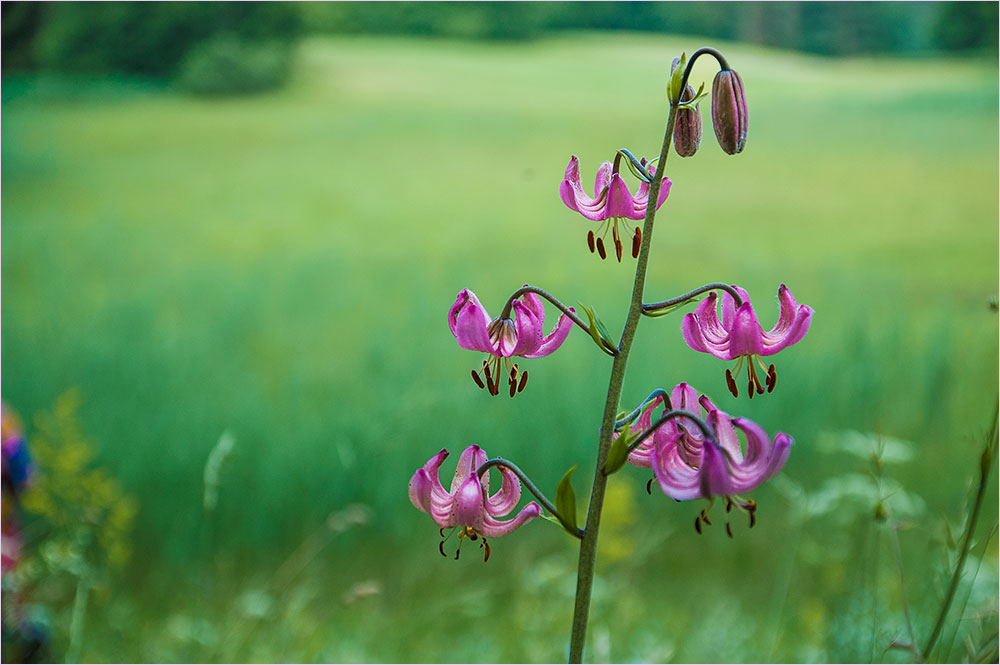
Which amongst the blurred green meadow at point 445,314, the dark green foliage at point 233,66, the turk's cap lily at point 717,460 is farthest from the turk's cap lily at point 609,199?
the dark green foliage at point 233,66

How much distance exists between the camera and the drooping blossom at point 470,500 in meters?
0.39

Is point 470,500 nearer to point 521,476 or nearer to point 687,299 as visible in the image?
point 521,476

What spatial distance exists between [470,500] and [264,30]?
4.64 feet

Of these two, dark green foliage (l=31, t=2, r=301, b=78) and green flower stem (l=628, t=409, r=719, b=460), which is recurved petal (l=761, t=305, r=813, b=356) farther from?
dark green foliage (l=31, t=2, r=301, b=78)

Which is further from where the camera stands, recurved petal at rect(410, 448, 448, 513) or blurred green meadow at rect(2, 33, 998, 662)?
blurred green meadow at rect(2, 33, 998, 662)

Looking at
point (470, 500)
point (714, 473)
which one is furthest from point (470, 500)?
point (714, 473)

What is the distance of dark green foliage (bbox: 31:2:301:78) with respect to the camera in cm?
160

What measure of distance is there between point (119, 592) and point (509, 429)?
622mm

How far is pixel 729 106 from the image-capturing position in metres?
0.40

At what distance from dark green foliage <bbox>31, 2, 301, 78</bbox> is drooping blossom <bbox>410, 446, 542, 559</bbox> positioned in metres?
1.38

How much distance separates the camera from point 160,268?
4.99 feet

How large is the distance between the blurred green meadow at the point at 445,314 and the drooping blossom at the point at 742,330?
2.63 ft

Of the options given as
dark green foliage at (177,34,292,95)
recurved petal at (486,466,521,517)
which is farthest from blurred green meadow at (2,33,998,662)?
recurved petal at (486,466,521,517)

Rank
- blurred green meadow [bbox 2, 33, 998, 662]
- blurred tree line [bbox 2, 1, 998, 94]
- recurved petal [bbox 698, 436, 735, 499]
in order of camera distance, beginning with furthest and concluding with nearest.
Answer: 1. blurred tree line [bbox 2, 1, 998, 94]
2. blurred green meadow [bbox 2, 33, 998, 662]
3. recurved petal [bbox 698, 436, 735, 499]
